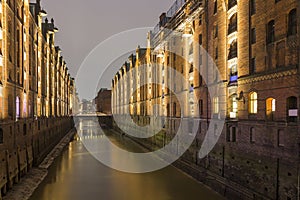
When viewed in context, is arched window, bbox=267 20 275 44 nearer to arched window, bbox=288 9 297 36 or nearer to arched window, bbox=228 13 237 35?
arched window, bbox=288 9 297 36

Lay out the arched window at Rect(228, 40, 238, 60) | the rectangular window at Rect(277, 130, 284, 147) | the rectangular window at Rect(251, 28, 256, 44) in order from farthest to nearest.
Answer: the arched window at Rect(228, 40, 238, 60)
the rectangular window at Rect(251, 28, 256, 44)
the rectangular window at Rect(277, 130, 284, 147)

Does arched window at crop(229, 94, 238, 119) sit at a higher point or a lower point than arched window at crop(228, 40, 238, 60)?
lower

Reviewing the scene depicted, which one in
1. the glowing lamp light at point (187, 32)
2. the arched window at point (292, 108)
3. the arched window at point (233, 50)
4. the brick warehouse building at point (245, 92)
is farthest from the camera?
the glowing lamp light at point (187, 32)

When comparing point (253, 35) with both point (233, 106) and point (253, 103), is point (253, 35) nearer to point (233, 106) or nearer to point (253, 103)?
point (253, 103)

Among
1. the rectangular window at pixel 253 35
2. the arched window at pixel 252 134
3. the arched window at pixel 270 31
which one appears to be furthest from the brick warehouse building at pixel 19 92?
the arched window at pixel 270 31

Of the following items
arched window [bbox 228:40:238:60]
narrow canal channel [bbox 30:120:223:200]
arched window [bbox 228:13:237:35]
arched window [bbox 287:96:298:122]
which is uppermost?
arched window [bbox 228:13:237:35]

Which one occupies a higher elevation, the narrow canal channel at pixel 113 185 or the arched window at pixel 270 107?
the arched window at pixel 270 107

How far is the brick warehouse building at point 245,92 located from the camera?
15.0 meters

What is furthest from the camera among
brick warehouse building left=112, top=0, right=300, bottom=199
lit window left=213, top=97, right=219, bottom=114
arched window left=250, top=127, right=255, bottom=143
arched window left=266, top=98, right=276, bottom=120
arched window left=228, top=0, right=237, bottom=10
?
lit window left=213, top=97, right=219, bottom=114

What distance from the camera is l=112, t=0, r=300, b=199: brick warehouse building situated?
592 inches

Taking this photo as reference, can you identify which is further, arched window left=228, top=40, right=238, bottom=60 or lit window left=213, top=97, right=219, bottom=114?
lit window left=213, top=97, right=219, bottom=114

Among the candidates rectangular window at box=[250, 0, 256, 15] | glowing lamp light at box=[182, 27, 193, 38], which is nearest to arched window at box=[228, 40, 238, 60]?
rectangular window at box=[250, 0, 256, 15]

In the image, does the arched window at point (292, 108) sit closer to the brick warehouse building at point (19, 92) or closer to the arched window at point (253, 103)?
the arched window at point (253, 103)

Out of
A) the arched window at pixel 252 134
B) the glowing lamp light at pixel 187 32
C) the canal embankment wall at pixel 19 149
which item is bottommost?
the canal embankment wall at pixel 19 149
